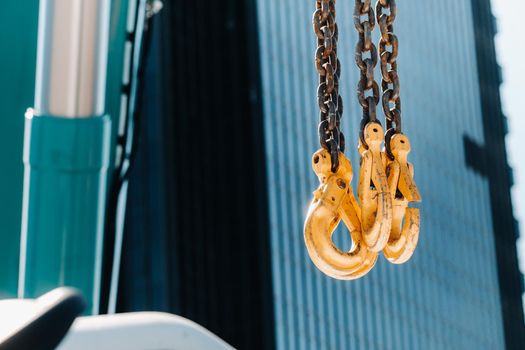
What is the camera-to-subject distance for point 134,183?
43.9m

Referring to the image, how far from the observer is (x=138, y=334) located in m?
2.96

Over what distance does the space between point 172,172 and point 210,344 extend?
4139 centimetres

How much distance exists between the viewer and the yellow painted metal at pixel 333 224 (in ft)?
13.2

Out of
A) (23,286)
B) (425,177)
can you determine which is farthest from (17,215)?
(425,177)

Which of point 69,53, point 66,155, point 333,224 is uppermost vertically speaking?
point 69,53

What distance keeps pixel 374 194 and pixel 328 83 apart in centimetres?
53

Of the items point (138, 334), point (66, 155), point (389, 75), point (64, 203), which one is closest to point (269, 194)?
point (66, 155)

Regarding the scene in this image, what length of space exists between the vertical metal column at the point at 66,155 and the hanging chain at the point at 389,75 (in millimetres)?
1816

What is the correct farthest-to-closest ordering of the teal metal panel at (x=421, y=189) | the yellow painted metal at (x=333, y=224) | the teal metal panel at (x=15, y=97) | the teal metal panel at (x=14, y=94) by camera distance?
the teal metal panel at (x=421, y=189) → the teal metal panel at (x=14, y=94) → the teal metal panel at (x=15, y=97) → the yellow painted metal at (x=333, y=224)

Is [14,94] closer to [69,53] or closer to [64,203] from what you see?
[69,53]

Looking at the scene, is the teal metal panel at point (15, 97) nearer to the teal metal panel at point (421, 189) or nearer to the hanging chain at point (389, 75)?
the hanging chain at point (389, 75)

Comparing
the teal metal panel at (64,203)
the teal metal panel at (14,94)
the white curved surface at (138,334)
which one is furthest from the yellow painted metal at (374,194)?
the teal metal panel at (14,94)

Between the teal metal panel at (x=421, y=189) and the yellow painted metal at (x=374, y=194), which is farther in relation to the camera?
the teal metal panel at (x=421, y=189)

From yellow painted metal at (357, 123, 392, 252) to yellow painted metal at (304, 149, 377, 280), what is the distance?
0.05 m
